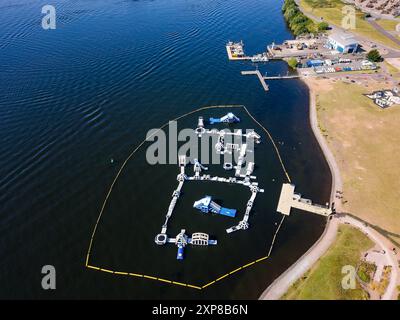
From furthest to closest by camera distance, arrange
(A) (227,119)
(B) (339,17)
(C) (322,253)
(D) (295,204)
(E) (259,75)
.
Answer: (B) (339,17)
(E) (259,75)
(A) (227,119)
(D) (295,204)
(C) (322,253)

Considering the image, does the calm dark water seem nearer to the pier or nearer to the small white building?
the pier

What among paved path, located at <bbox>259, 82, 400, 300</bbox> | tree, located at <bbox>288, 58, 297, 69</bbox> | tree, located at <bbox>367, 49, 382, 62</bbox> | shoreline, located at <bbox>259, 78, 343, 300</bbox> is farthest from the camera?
tree, located at <bbox>288, 58, 297, 69</bbox>

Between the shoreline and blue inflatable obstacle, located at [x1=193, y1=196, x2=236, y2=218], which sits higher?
blue inflatable obstacle, located at [x1=193, y1=196, x2=236, y2=218]

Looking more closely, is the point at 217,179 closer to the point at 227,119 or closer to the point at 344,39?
the point at 227,119

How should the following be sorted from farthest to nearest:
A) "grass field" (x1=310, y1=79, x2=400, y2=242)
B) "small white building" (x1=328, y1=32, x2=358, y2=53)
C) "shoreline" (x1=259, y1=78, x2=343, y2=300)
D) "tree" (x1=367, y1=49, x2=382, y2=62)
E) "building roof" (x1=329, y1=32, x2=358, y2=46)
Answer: "building roof" (x1=329, y1=32, x2=358, y2=46)
"small white building" (x1=328, y1=32, x2=358, y2=53)
"tree" (x1=367, y1=49, x2=382, y2=62)
"grass field" (x1=310, y1=79, x2=400, y2=242)
"shoreline" (x1=259, y1=78, x2=343, y2=300)

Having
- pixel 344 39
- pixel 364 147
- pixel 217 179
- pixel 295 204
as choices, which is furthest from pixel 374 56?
pixel 217 179

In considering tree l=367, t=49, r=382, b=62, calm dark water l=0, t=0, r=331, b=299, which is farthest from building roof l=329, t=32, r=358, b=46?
calm dark water l=0, t=0, r=331, b=299
